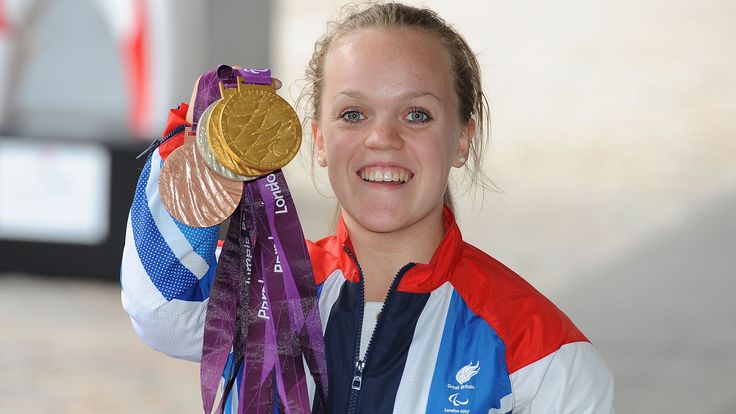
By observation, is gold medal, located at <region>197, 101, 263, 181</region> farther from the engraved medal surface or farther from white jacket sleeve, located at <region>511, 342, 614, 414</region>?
→ white jacket sleeve, located at <region>511, 342, 614, 414</region>

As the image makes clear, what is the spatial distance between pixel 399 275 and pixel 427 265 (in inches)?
1.6

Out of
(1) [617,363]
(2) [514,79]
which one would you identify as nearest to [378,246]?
(1) [617,363]

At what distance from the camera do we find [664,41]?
11180mm

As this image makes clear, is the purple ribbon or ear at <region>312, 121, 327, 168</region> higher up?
ear at <region>312, 121, 327, 168</region>

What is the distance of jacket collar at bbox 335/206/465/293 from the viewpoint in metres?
1.54

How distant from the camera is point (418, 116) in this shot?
153 cm

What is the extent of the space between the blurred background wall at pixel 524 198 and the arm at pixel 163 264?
0.75 meters

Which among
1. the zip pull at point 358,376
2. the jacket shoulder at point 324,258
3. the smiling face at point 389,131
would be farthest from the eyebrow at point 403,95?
the zip pull at point 358,376

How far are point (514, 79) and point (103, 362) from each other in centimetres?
705

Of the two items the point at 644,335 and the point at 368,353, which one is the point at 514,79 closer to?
the point at 644,335

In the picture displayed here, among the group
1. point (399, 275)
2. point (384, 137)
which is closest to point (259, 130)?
point (384, 137)

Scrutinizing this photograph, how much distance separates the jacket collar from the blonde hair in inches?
6.3

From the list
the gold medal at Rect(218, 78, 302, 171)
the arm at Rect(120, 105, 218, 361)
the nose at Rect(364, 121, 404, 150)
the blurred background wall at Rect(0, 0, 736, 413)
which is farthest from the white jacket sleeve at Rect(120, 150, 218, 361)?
the blurred background wall at Rect(0, 0, 736, 413)

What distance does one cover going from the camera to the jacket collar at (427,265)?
1.54m
